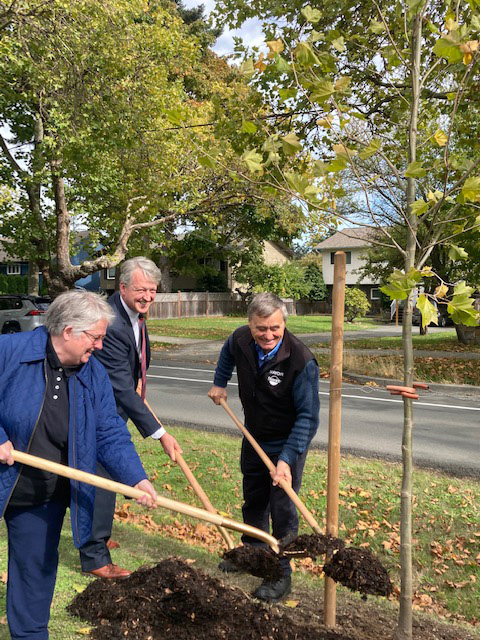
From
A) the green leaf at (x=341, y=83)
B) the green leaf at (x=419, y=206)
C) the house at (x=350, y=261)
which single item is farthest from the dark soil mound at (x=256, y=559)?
the house at (x=350, y=261)

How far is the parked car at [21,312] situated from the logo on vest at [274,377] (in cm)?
1636

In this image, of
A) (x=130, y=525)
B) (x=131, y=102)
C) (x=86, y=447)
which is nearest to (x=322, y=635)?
(x=86, y=447)

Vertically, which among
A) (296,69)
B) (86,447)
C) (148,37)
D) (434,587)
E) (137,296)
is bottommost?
(434,587)

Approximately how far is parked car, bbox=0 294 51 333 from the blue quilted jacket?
1671cm

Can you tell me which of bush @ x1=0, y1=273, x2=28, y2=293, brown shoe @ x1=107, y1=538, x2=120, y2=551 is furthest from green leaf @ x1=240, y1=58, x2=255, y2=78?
bush @ x1=0, y1=273, x2=28, y2=293

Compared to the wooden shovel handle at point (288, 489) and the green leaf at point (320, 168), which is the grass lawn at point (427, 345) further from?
the green leaf at point (320, 168)

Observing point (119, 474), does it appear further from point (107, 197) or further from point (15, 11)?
point (107, 197)

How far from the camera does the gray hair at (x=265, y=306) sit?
137 inches

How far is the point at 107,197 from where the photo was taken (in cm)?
1875

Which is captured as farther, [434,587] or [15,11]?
[15,11]

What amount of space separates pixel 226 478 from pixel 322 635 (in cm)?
291

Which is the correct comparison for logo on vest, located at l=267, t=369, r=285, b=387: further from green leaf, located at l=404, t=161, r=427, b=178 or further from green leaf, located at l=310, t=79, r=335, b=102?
green leaf, located at l=310, t=79, r=335, b=102

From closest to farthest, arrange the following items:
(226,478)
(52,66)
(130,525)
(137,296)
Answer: (137,296) < (130,525) < (226,478) < (52,66)

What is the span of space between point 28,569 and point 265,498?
1802 millimetres
